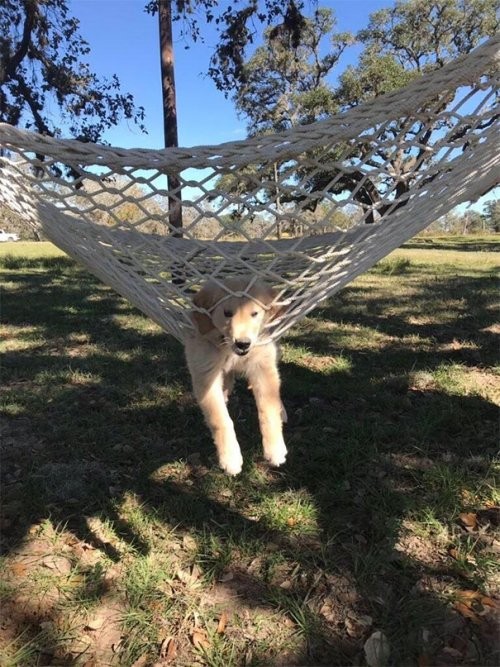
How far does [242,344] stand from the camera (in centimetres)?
211

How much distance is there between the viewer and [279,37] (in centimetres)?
823

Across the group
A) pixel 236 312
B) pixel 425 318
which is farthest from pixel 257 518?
pixel 425 318

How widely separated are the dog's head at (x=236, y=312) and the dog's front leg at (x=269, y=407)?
30 cm

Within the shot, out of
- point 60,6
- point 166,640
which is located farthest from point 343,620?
point 60,6

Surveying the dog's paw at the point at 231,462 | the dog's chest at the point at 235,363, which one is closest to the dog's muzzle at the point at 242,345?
the dog's chest at the point at 235,363

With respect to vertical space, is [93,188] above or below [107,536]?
above

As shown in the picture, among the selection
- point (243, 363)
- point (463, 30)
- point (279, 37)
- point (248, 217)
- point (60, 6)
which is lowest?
point (243, 363)

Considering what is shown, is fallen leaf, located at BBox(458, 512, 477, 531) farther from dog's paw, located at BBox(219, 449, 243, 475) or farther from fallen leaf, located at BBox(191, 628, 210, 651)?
fallen leaf, located at BBox(191, 628, 210, 651)

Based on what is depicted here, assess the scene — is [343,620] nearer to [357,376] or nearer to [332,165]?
[332,165]

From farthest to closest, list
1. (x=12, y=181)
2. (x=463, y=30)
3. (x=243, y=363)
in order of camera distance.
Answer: (x=463, y=30)
(x=243, y=363)
(x=12, y=181)

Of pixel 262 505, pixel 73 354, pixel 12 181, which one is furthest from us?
pixel 73 354

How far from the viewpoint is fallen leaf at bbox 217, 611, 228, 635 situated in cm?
199

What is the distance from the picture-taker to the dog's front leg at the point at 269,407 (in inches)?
88.9

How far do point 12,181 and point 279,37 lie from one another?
7467mm
